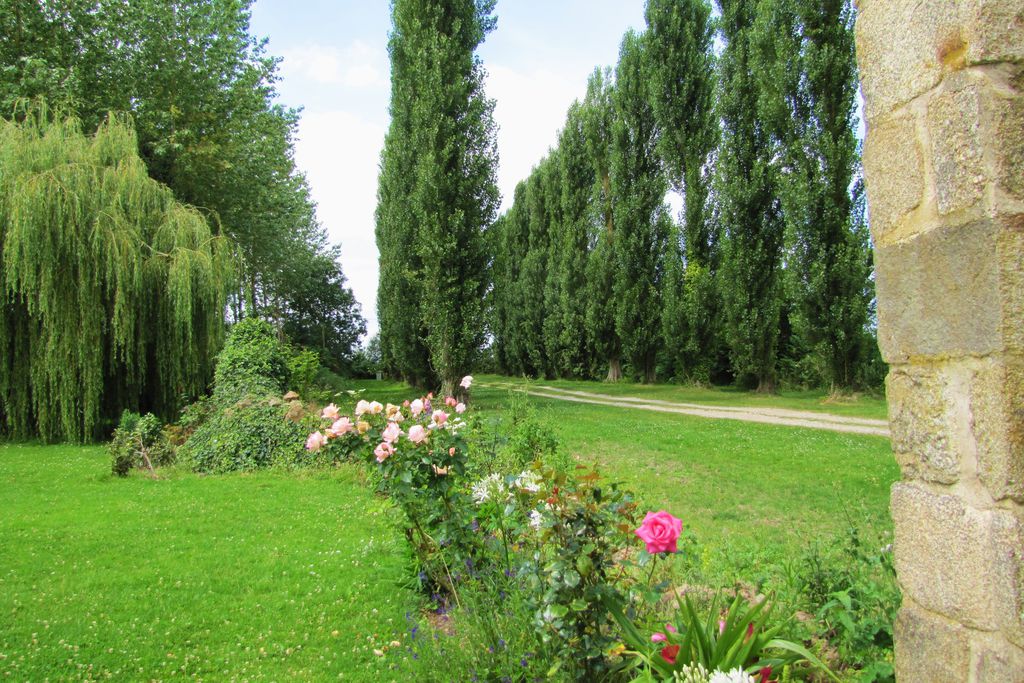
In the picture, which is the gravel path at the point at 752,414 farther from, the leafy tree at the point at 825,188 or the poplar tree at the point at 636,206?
the poplar tree at the point at 636,206

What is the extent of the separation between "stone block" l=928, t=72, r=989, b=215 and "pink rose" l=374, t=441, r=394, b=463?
9.36 ft

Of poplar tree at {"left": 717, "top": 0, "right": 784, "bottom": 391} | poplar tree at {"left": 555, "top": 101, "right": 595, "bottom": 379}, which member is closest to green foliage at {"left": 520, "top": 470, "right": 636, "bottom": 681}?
poplar tree at {"left": 717, "top": 0, "right": 784, "bottom": 391}

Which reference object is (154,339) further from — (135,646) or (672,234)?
(672,234)

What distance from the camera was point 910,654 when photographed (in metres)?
1.91

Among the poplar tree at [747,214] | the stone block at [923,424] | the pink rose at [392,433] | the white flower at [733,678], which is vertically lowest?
the white flower at [733,678]

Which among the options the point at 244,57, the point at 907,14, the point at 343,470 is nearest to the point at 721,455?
the point at 343,470

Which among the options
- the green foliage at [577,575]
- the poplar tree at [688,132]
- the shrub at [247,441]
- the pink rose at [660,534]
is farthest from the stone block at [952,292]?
the poplar tree at [688,132]

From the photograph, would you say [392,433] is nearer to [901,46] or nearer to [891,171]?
[891,171]

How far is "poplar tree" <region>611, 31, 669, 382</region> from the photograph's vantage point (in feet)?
71.8

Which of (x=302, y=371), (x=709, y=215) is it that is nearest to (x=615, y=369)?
(x=709, y=215)

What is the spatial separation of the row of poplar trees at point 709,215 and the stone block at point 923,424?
14394 mm

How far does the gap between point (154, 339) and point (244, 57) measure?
Answer: 10.9 m

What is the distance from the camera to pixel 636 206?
71.8ft

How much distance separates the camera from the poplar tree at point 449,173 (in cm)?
1609
